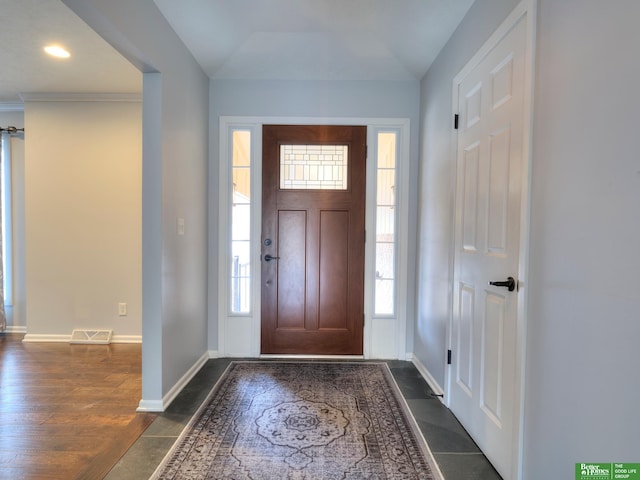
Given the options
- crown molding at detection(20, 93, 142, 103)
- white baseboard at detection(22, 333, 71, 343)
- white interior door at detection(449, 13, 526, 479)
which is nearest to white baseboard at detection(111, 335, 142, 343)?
white baseboard at detection(22, 333, 71, 343)

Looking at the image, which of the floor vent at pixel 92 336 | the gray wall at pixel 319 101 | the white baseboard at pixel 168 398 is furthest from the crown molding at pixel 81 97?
the white baseboard at pixel 168 398

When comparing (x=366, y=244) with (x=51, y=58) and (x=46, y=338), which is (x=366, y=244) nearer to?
(x=51, y=58)

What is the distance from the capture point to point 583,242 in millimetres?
1071

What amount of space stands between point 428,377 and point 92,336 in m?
3.32

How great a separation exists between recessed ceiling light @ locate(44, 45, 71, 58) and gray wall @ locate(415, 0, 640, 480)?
122 inches

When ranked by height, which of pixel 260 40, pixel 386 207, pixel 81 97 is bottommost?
pixel 386 207

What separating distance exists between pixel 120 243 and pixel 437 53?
345cm

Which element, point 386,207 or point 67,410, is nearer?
point 67,410

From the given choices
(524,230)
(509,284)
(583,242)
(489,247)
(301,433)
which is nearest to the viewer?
(583,242)

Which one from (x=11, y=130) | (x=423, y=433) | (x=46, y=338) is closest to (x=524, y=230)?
(x=423, y=433)

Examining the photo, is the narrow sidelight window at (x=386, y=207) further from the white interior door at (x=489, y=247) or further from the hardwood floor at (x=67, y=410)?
the hardwood floor at (x=67, y=410)

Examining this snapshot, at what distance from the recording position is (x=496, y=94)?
1.66 meters

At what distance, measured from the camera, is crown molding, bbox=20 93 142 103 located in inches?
130

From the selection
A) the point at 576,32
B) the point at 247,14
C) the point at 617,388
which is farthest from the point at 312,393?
the point at 247,14
